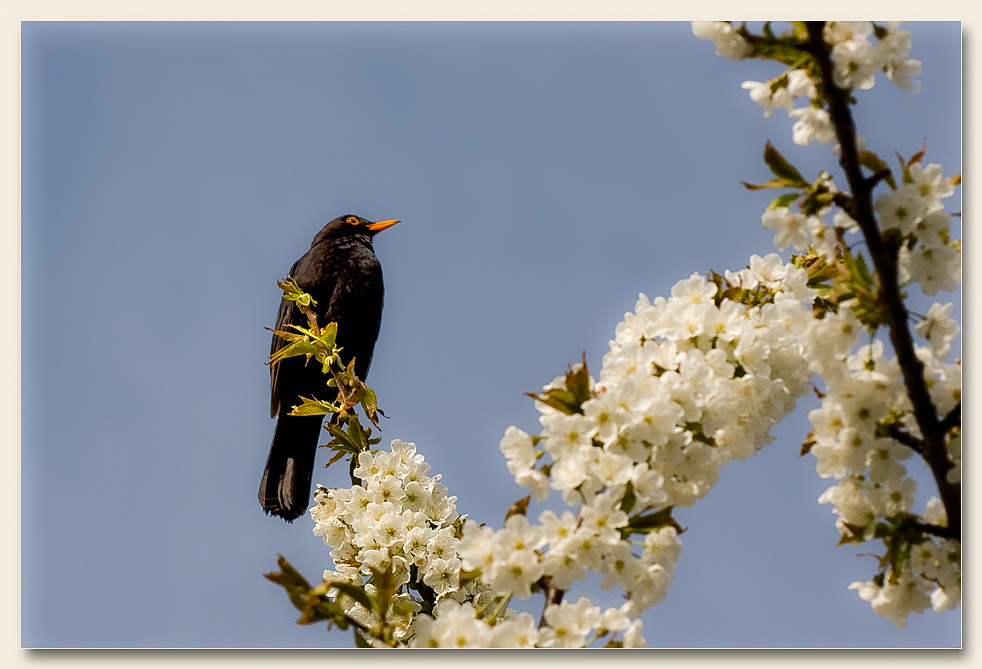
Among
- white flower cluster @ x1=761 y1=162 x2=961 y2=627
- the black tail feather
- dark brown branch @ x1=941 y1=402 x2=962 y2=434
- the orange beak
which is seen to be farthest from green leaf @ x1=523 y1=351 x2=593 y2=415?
the orange beak

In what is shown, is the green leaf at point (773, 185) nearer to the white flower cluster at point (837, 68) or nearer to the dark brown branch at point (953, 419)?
the white flower cluster at point (837, 68)

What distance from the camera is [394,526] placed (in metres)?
1.55

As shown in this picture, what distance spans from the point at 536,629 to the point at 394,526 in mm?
453

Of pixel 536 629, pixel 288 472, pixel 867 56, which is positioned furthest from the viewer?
pixel 288 472

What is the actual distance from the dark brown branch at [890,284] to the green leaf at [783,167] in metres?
0.08

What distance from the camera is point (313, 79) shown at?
2.17 metres

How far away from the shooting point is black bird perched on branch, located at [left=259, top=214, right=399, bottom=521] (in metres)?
2.61

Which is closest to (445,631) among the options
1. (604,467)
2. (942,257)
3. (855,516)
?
(604,467)

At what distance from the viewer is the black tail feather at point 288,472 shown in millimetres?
2525

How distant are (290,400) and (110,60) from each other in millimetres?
1298

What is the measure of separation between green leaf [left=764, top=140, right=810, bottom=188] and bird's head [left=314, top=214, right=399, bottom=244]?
7.94 feet

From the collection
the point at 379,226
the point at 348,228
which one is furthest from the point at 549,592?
the point at 348,228

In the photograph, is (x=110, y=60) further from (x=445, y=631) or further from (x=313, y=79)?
(x=445, y=631)

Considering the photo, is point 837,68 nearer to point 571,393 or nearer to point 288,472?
point 571,393
